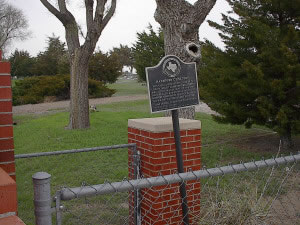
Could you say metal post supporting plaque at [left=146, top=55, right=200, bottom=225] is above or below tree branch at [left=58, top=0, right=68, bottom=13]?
below

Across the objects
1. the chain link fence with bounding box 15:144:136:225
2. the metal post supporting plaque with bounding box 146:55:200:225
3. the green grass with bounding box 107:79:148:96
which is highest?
the green grass with bounding box 107:79:148:96

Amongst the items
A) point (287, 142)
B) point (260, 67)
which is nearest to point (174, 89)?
point (260, 67)

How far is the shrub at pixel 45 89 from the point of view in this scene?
2311 centimetres

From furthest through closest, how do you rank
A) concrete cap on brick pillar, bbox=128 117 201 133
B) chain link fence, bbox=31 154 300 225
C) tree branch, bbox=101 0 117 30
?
1. tree branch, bbox=101 0 117 30
2. concrete cap on brick pillar, bbox=128 117 201 133
3. chain link fence, bbox=31 154 300 225

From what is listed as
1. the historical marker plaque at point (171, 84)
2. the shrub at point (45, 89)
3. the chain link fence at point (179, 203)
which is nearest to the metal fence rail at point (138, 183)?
the chain link fence at point (179, 203)

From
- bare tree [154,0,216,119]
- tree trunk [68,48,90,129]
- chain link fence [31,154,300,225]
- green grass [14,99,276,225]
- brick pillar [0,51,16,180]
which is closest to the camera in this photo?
chain link fence [31,154,300,225]

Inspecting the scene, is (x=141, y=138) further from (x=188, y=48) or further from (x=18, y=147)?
(x=18, y=147)

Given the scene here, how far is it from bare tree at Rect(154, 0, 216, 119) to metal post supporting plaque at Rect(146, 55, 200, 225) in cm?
314

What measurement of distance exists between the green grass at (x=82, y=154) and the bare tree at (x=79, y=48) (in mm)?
600

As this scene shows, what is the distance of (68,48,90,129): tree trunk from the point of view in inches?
459

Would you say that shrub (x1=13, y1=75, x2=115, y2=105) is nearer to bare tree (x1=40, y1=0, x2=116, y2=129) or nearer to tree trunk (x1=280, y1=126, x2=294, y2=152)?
bare tree (x1=40, y1=0, x2=116, y2=129)

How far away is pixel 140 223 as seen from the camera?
3480 millimetres

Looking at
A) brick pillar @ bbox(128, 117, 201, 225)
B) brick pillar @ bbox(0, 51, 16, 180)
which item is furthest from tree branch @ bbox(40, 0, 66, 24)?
brick pillar @ bbox(0, 51, 16, 180)

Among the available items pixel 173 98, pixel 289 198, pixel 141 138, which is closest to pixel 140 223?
pixel 141 138
